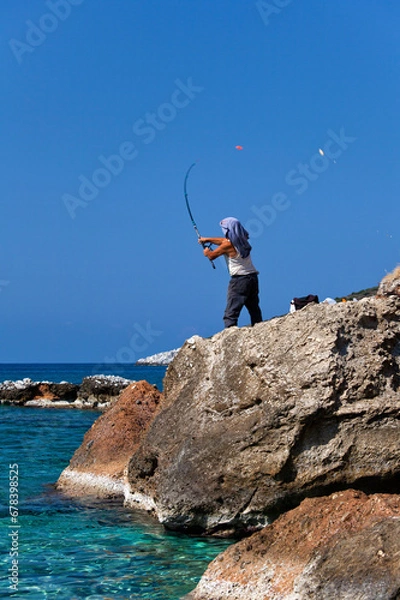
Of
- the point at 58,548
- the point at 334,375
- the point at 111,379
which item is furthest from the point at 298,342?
the point at 111,379

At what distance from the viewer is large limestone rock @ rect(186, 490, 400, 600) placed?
6285 mm

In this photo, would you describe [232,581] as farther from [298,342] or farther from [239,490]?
[298,342]

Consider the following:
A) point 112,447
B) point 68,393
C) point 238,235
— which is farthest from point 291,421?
point 68,393

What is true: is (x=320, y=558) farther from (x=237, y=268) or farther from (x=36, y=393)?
(x=36, y=393)

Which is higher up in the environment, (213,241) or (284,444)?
(213,241)

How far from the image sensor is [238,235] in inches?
427

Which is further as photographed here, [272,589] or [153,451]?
[153,451]

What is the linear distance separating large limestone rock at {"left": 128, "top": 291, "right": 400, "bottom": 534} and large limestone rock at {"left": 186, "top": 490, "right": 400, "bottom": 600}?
0.84 meters

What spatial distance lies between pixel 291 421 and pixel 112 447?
543cm

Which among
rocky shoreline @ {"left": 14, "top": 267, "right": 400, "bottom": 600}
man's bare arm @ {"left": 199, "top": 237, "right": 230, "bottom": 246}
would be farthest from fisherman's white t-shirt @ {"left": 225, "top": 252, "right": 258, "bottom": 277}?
rocky shoreline @ {"left": 14, "top": 267, "right": 400, "bottom": 600}

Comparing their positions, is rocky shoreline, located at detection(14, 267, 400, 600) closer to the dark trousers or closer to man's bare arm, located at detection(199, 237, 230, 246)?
the dark trousers

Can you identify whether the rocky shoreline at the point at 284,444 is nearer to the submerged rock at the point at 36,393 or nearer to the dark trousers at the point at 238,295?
the dark trousers at the point at 238,295

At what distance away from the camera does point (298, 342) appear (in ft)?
28.4

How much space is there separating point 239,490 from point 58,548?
2.37 m
